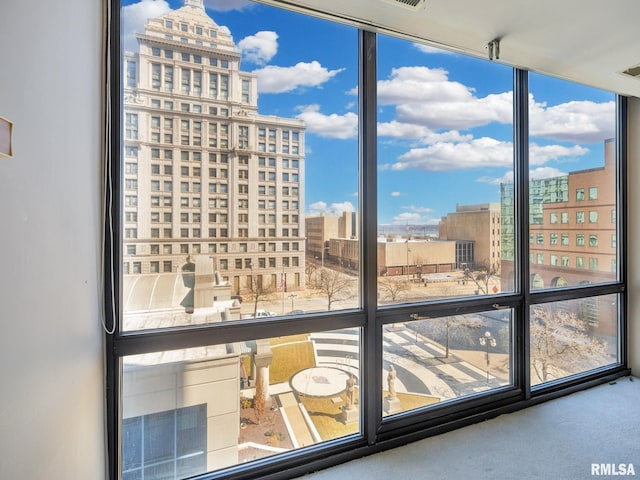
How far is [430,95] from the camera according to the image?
2297 mm

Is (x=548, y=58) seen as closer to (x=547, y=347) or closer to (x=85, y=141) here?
(x=547, y=347)

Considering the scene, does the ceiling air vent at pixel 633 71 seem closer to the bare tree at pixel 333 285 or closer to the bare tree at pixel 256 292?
the bare tree at pixel 333 285

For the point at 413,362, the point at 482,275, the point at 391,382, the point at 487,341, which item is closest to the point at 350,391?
the point at 391,382

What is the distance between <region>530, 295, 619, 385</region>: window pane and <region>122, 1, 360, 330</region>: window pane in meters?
1.78

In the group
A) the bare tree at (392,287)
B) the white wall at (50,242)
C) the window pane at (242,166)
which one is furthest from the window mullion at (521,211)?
the white wall at (50,242)

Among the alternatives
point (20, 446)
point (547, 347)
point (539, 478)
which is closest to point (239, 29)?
point (20, 446)

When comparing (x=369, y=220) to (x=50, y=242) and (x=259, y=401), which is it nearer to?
(x=259, y=401)

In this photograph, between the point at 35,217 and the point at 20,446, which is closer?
the point at 20,446

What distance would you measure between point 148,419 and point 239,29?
2.14 m

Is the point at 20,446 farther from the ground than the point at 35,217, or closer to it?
closer to it

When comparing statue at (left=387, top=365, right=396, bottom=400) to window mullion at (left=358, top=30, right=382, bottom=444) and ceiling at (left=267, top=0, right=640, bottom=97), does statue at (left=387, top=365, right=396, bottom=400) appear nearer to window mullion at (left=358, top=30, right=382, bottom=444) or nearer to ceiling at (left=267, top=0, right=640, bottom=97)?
window mullion at (left=358, top=30, right=382, bottom=444)

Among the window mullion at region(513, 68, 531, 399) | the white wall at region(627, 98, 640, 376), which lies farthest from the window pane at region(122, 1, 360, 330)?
the white wall at region(627, 98, 640, 376)

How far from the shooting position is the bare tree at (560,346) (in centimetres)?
277

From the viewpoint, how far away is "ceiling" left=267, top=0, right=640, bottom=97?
1846mm
